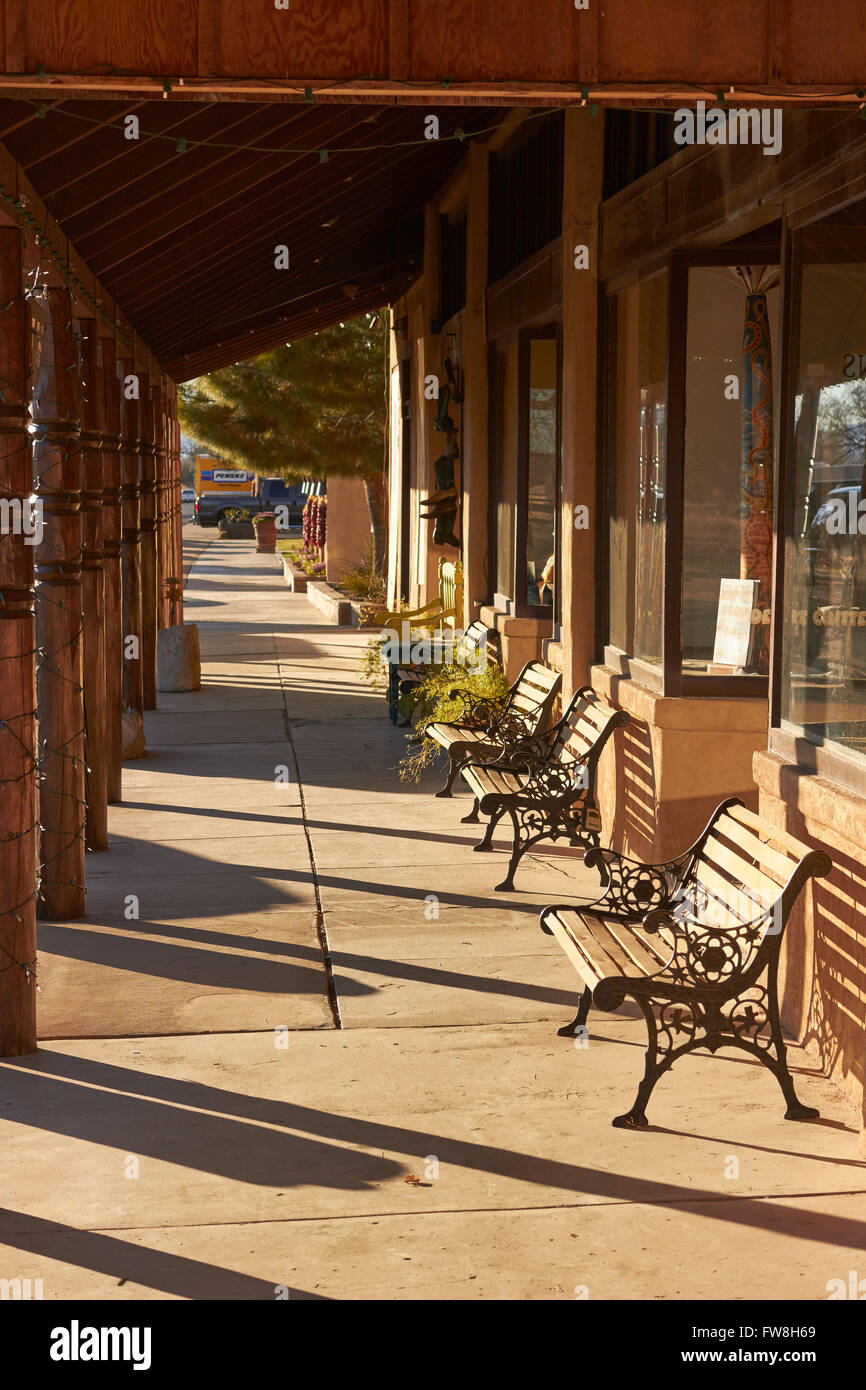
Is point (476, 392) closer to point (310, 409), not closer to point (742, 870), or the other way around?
point (742, 870)

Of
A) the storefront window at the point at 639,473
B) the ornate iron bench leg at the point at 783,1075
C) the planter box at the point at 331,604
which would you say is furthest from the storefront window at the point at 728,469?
the planter box at the point at 331,604

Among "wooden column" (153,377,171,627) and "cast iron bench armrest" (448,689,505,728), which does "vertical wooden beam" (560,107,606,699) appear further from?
"wooden column" (153,377,171,627)

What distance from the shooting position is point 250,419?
26.7m

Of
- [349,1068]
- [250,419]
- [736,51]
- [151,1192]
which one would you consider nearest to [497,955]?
[349,1068]

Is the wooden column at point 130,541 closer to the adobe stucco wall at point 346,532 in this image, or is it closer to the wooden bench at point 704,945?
the wooden bench at point 704,945

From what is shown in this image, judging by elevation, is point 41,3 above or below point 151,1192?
above

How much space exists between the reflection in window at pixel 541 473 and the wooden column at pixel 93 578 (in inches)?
141

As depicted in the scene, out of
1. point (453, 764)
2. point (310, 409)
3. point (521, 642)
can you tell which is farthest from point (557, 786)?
point (310, 409)

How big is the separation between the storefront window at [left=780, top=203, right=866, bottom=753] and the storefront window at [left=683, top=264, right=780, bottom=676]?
156 centimetres

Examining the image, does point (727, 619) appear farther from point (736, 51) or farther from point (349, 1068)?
point (736, 51)

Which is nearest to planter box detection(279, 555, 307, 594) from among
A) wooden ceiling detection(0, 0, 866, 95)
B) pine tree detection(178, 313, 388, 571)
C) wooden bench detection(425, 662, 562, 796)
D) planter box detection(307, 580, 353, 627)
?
planter box detection(307, 580, 353, 627)

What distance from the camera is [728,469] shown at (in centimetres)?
794

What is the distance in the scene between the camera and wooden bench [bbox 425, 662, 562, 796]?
9531mm

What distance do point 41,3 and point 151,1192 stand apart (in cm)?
325
